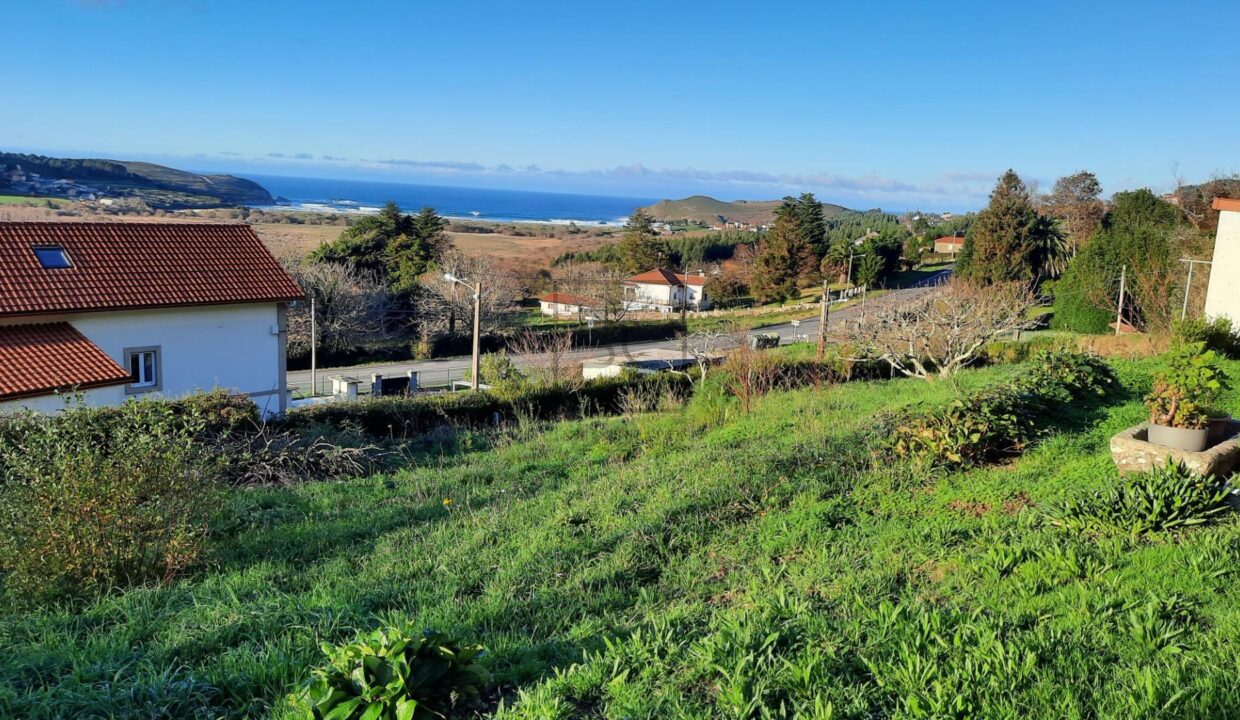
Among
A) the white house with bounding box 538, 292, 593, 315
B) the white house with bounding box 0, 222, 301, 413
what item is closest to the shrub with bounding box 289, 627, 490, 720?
the white house with bounding box 0, 222, 301, 413

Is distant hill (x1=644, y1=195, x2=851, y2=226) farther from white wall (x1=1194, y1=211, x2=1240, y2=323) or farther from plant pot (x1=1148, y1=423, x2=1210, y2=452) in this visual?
plant pot (x1=1148, y1=423, x2=1210, y2=452)

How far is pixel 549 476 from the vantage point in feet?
31.2

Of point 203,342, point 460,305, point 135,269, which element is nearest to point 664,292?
point 460,305

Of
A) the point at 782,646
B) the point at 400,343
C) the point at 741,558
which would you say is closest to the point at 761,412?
the point at 741,558

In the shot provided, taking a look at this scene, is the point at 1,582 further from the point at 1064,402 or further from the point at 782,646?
the point at 1064,402

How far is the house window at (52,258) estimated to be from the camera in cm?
1636

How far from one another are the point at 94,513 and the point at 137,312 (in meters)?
13.4

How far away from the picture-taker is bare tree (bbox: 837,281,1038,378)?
18.0m

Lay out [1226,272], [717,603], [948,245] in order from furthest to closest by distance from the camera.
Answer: [948,245] < [1226,272] < [717,603]

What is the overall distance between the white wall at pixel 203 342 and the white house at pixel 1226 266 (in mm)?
21570

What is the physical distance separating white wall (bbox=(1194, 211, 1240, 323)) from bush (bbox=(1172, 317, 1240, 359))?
2.01 m

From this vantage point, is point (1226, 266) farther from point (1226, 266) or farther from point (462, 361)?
A: point (462, 361)

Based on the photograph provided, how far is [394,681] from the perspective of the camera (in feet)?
10.3

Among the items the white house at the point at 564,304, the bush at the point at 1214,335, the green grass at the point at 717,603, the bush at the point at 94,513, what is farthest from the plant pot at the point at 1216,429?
the white house at the point at 564,304
